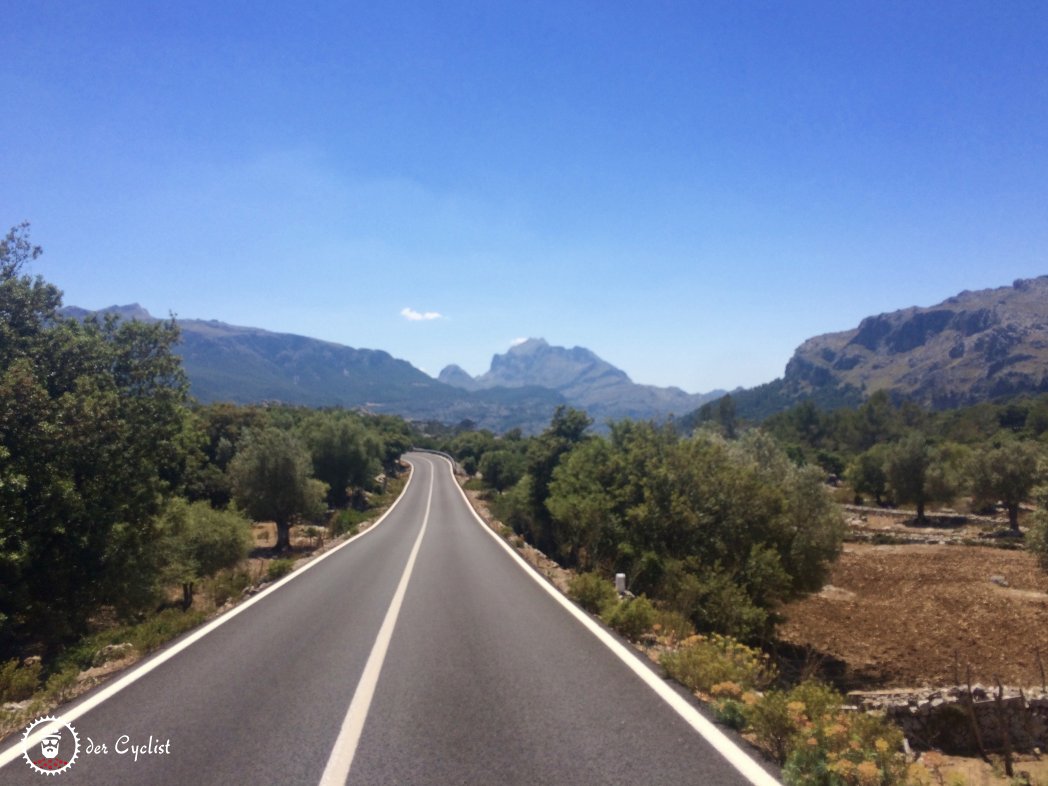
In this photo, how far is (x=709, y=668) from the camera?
6.35 meters

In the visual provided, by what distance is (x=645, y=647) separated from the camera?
8500 millimetres

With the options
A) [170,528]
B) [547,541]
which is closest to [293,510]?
[547,541]

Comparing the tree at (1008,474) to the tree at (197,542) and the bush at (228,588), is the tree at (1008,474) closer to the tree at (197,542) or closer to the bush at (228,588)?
the tree at (197,542)

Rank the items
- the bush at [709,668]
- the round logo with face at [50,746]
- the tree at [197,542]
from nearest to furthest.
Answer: the round logo with face at [50,746]
the bush at [709,668]
the tree at [197,542]

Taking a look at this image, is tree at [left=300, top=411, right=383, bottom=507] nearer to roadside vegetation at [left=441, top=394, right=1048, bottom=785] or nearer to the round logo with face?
roadside vegetation at [left=441, top=394, right=1048, bottom=785]

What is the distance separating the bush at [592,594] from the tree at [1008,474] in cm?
5444

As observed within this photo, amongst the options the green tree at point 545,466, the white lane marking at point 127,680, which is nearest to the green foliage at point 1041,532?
the green tree at point 545,466

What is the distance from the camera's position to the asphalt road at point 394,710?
14.6 feet

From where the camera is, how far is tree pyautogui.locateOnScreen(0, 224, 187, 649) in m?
12.5

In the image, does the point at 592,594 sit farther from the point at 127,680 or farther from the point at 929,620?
the point at 929,620

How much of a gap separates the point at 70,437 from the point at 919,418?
169 metres

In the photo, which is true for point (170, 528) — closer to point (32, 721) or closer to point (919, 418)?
point (32, 721)

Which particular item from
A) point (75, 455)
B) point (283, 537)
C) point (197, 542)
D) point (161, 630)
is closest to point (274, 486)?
point (283, 537)

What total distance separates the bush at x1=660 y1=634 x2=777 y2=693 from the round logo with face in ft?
17.6
